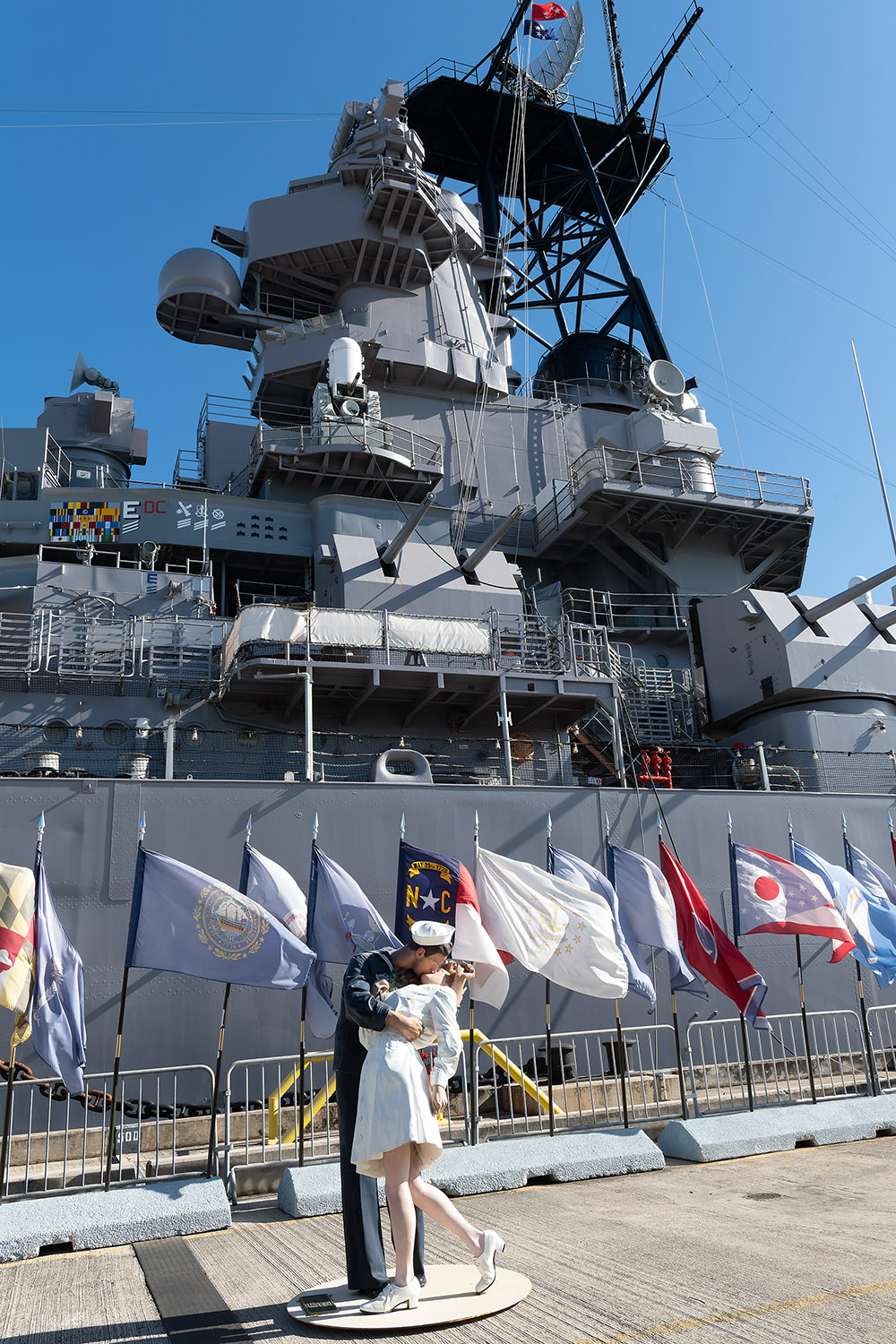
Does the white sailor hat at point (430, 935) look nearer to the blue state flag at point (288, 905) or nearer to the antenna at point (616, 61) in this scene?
the blue state flag at point (288, 905)

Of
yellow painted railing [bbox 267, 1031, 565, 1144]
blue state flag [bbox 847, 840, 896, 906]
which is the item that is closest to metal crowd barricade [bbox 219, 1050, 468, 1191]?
yellow painted railing [bbox 267, 1031, 565, 1144]

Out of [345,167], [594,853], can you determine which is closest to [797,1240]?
[594,853]

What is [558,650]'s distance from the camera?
13.7 m

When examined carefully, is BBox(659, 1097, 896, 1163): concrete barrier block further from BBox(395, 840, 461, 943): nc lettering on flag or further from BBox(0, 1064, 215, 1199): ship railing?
BBox(0, 1064, 215, 1199): ship railing

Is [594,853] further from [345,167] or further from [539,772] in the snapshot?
[345,167]

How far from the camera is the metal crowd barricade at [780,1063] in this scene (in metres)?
9.29

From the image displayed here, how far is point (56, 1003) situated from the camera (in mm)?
6652

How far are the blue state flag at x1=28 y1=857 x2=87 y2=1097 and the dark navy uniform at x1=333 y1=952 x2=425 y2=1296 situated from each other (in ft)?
10.5

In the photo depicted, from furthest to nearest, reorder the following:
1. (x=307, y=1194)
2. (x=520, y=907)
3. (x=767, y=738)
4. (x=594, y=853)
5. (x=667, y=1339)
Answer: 1. (x=767, y=738)
2. (x=594, y=853)
3. (x=520, y=907)
4. (x=307, y=1194)
5. (x=667, y=1339)

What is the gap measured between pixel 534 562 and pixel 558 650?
7.07 meters

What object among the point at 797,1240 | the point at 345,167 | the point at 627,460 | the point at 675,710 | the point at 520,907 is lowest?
the point at 797,1240

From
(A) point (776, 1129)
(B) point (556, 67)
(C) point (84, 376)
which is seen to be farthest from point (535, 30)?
(A) point (776, 1129)

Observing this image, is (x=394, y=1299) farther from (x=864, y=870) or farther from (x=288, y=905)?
(x=864, y=870)

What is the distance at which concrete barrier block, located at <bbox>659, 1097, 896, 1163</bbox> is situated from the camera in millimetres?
7227
